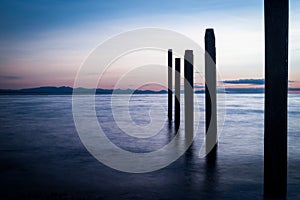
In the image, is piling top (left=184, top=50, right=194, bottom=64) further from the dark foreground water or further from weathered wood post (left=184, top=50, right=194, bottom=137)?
the dark foreground water

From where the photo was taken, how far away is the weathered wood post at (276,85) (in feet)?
12.6

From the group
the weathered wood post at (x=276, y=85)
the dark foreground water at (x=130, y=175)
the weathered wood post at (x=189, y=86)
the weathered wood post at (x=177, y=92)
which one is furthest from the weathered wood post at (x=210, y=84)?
the weathered wood post at (x=177, y=92)

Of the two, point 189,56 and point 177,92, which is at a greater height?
point 189,56

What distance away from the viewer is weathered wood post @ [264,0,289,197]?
385cm

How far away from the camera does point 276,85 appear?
3896mm

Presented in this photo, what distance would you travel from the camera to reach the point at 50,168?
20.2 feet

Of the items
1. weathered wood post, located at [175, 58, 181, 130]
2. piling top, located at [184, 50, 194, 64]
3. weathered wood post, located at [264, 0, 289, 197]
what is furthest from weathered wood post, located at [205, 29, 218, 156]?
weathered wood post, located at [175, 58, 181, 130]

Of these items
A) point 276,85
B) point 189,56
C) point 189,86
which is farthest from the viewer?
point 189,86

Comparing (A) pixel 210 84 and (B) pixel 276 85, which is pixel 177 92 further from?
(B) pixel 276 85

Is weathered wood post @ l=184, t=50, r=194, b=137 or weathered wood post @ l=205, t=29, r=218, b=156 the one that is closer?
weathered wood post @ l=205, t=29, r=218, b=156

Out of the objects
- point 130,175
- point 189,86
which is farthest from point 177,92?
point 130,175

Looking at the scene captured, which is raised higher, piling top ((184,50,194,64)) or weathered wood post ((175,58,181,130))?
piling top ((184,50,194,64))

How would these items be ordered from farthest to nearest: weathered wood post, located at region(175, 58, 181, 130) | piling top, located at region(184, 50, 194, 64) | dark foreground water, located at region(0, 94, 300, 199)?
1. weathered wood post, located at region(175, 58, 181, 130)
2. piling top, located at region(184, 50, 194, 64)
3. dark foreground water, located at region(0, 94, 300, 199)

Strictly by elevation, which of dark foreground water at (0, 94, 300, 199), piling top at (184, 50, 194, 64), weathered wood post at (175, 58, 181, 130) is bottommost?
dark foreground water at (0, 94, 300, 199)
